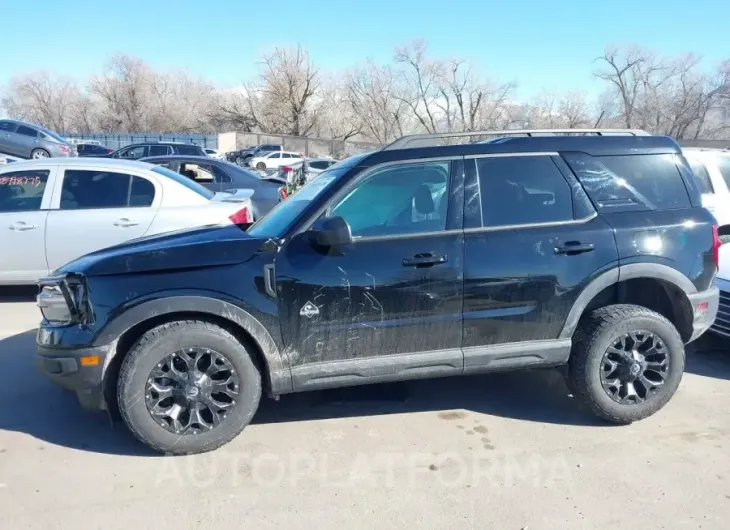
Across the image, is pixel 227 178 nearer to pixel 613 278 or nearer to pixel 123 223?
pixel 123 223

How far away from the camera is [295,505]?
123 inches

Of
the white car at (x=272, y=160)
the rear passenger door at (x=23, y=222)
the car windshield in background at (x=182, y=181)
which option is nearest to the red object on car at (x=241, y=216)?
the car windshield in background at (x=182, y=181)

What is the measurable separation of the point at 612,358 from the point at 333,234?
2.04 meters

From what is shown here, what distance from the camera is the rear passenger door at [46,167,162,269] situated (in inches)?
255

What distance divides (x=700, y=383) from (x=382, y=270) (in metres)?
2.93

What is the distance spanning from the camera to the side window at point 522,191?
3.85 metres

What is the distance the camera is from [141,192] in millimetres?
6684

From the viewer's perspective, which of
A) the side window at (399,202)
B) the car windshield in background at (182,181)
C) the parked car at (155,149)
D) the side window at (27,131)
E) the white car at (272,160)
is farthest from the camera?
the white car at (272,160)

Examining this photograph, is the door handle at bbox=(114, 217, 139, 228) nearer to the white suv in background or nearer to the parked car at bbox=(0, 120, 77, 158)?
the white suv in background

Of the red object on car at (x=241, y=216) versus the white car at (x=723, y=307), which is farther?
the red object on car at (x=241, y=216)

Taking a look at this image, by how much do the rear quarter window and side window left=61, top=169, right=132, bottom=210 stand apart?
16.0 ft

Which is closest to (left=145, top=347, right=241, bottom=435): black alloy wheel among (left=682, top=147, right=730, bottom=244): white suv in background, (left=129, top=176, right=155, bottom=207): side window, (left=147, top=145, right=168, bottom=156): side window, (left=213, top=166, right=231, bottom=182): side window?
(left=129, top=176, right=155, bottom=207): side window

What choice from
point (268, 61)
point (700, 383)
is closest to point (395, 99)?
point (268, 61)

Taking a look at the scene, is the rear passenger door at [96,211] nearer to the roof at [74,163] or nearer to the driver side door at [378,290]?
the roof at [74,163]
